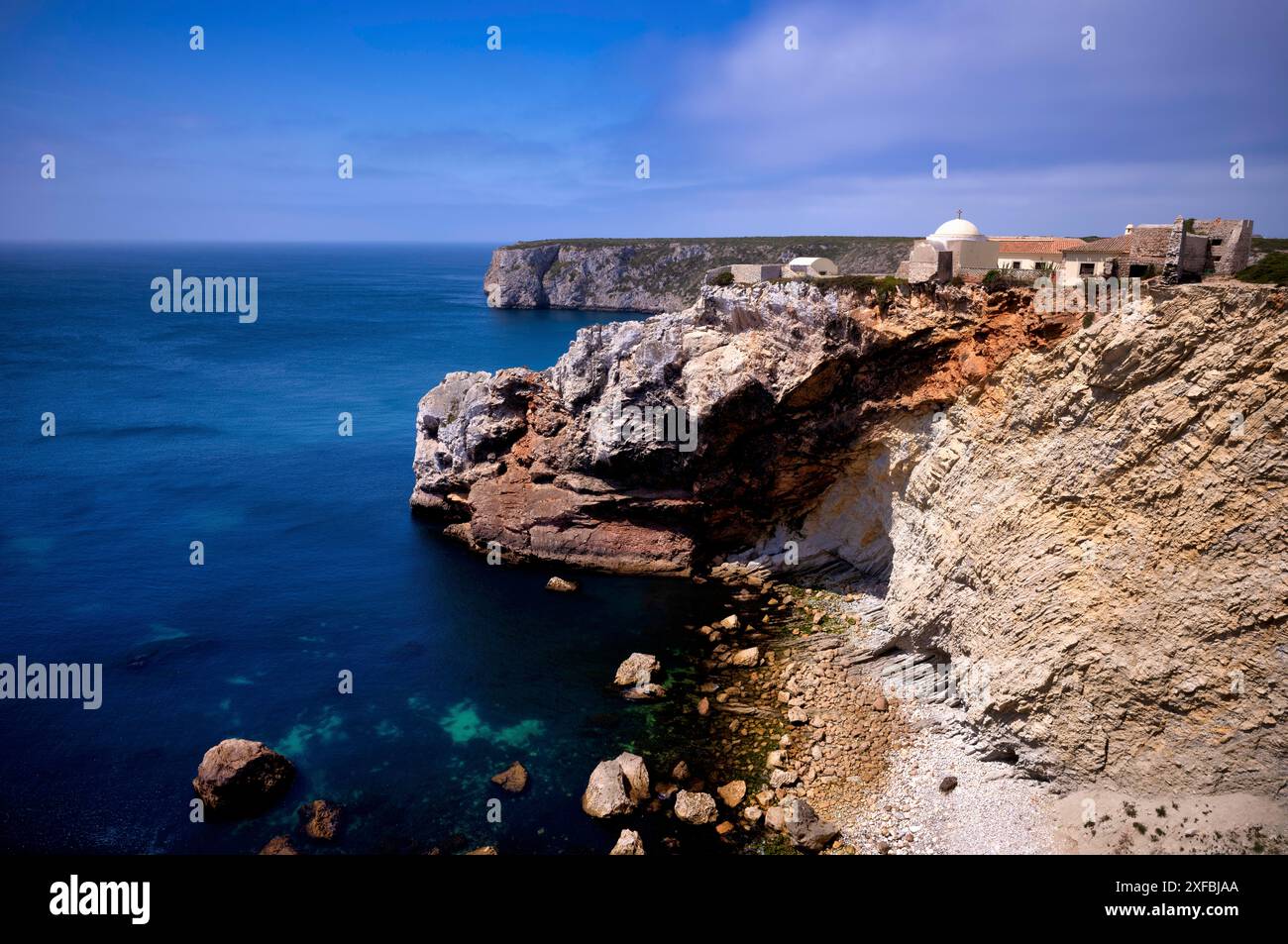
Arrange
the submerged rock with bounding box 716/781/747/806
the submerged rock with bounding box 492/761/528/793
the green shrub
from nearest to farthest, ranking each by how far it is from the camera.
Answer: the green shrub < the submerged rock with bounding box 716/781/747/806 < the submerged rock with bounding box 492/761/528/793

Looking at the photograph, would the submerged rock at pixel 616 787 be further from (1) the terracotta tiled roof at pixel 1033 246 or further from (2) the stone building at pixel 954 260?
(1) the terracotta tiled roof at pixel 1033 246

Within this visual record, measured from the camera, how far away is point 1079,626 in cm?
2508

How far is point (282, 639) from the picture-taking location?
38.0 meters

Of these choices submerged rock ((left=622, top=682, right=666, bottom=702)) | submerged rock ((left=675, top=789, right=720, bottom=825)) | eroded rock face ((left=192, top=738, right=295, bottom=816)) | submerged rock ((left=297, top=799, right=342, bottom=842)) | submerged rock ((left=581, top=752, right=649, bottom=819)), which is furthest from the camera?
submerged rock ((left=622, top=682, right=666, bottom=702))

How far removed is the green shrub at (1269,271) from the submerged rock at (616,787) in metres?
26.9

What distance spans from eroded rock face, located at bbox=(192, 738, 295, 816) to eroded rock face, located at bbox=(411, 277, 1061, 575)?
20.5 m

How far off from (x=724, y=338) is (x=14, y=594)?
131ft

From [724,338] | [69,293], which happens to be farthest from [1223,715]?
[69,293]

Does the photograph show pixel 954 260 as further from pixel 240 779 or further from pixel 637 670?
pixel 240 779

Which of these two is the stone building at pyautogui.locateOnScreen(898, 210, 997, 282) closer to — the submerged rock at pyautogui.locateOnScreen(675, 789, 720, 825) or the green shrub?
the green shrub

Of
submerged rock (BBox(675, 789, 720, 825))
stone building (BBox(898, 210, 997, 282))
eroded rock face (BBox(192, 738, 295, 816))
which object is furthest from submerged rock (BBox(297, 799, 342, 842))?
stone building (BBox(898, 210, 997, 282))

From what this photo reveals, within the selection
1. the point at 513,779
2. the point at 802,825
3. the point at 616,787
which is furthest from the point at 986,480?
the point at 513,779

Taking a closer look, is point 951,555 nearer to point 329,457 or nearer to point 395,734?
point 395,734

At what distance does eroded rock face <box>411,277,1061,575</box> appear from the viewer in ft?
117
